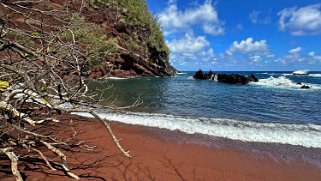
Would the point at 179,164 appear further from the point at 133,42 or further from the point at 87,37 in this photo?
the point at 133,42

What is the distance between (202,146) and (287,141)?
3.28 meters

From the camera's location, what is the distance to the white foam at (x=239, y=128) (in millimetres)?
9531

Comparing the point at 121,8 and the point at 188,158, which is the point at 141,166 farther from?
the point at 121,8

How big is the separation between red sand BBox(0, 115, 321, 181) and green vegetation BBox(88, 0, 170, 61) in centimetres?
5244

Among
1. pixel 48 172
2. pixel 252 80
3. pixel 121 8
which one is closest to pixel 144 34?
pixel 121 8

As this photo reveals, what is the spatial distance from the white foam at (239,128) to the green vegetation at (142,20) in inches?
1908

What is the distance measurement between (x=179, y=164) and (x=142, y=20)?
2644 inches

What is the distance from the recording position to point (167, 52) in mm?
77375

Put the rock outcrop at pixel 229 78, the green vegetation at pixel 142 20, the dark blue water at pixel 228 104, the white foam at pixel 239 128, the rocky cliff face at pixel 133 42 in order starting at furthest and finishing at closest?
the green vegetation at pixel 142 20, the rocky cliff face at pixel 133 42, the rock outcrop at pixel 229 78, the dark blue water at pixel 228 104, the white foam at pixel 239 128

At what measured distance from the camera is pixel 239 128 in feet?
35.9

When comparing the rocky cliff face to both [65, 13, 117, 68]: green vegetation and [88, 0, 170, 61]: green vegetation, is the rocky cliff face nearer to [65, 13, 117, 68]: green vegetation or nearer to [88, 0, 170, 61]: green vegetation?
[88, 0, 170, 61]: green vegetation

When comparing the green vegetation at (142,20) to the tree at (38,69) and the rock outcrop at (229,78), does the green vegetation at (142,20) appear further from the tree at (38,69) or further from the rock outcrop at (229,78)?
the tree at (38,69)

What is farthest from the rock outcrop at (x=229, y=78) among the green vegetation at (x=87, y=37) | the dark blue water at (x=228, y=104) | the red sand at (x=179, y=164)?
the red sand at (x=179, y=164)

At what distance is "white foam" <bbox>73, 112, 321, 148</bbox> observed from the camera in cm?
953
